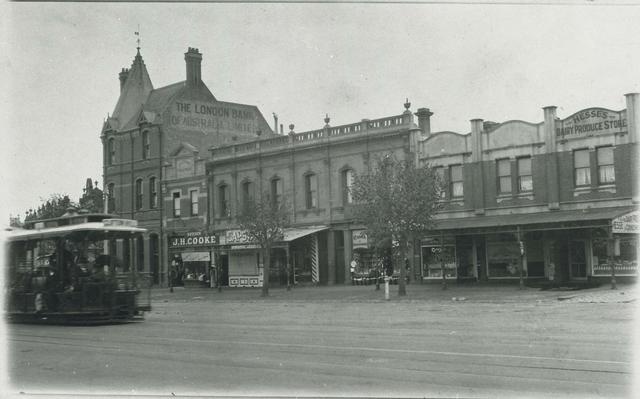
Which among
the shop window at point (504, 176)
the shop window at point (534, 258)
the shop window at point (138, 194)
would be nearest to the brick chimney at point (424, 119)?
the shop window at point (504, 176)

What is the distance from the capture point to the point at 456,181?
36344 mm

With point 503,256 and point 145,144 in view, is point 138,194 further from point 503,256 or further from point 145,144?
point 503,256

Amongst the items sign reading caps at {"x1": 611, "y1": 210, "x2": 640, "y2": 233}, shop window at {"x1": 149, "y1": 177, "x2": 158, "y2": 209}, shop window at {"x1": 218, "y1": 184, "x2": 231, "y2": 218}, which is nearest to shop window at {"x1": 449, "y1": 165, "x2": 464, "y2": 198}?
sign reading caps at {"x1": 611, "y1": 210, "x2": 640, "y2": 233}

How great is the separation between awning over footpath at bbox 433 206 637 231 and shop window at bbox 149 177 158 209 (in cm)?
2368

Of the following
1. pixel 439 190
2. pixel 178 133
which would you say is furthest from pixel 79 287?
pixel 178 133

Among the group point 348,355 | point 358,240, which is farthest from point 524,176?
point 348,355

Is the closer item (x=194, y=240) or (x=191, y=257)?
(x=194, y=240)

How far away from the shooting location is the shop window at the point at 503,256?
112ft

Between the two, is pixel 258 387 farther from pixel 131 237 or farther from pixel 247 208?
pixel 247 208

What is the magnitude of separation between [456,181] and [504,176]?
2.51 metres

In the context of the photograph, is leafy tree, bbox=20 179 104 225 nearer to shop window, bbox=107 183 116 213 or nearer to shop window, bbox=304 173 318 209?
shop window, bbox=107 183 116 213

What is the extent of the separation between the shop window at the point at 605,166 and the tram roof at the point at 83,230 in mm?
20033

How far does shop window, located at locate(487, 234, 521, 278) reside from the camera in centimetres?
3416

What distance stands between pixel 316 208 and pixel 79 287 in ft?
77.9
